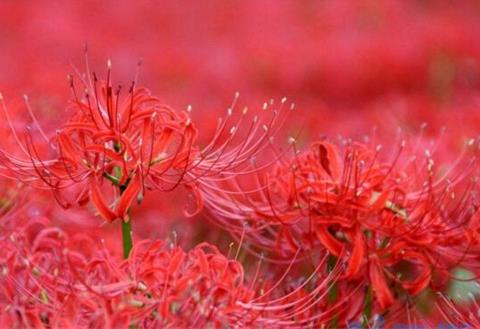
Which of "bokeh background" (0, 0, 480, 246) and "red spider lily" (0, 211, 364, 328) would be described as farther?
"bokeh background" (0, 0, 480, 246)

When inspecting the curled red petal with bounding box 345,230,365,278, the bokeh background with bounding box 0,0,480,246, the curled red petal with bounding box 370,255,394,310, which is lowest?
the bokeh background with bounding box 0,0,480,246

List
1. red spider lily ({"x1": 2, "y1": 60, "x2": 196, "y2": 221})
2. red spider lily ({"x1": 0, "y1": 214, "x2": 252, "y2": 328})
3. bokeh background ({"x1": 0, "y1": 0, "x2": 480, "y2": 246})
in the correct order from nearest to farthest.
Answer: red spider lily ({"x1": 0, "y1": 214, "x2": 252, "y2": 328}) → red spider lily ({"x1": 2, "y1": 60, "x2": 196, "y2": 221}) → bokeh background ({"x1": 0, "y1": 0, "x2": 480, "y2": 246})

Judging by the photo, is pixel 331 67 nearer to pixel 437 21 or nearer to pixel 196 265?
pixel 437 21

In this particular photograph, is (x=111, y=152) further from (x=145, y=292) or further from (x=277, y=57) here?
(x=277, y=57)

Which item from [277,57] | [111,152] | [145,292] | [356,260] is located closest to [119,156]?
[111,152]

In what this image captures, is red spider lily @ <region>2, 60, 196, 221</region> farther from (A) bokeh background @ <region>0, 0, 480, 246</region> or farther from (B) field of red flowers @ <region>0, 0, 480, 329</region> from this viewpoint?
(A) bokeh background @ <region>0, 0, 480, 246</region>

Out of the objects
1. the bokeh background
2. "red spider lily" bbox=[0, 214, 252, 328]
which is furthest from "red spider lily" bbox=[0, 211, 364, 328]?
the bokeh background

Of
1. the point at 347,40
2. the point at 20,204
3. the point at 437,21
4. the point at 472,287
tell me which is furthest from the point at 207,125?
the point at 437,21
